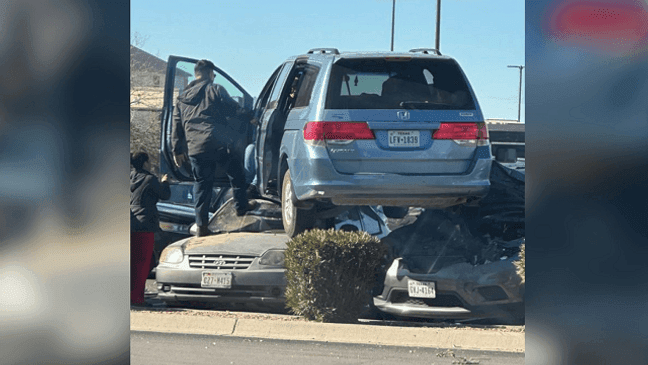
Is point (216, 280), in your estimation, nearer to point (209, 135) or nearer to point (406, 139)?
point (209, 135)

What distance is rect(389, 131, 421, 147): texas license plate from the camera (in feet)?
20.5

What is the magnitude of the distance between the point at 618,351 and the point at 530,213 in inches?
17.9

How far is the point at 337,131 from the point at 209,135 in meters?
1.03

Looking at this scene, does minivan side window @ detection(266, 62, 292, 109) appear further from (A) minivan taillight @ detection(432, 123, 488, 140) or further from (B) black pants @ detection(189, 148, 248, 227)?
(A) minivan taillight @ detection(432, 123, 488, 140)

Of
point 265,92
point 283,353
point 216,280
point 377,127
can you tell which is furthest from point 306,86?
point 283,353

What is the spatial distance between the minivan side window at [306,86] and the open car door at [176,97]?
356 millimetres

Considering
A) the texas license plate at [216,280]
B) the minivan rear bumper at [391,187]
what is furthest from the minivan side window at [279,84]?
the texas license plate at [216,280]

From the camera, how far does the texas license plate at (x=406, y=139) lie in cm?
623

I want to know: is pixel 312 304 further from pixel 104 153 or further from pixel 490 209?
pixel 104 153

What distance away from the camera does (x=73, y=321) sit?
8.50ft

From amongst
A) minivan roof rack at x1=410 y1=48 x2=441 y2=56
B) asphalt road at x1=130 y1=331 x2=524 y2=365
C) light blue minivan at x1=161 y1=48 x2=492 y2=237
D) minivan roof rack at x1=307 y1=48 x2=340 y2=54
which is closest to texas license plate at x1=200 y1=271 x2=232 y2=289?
asphalt road at x1=130 y1=331 x2=524 y2=365

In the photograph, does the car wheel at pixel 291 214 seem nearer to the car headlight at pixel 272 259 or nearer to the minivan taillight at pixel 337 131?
the car headlight at pixel 272 259

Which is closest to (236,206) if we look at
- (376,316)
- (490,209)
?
(376,316)

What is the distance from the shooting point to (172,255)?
281 inches
